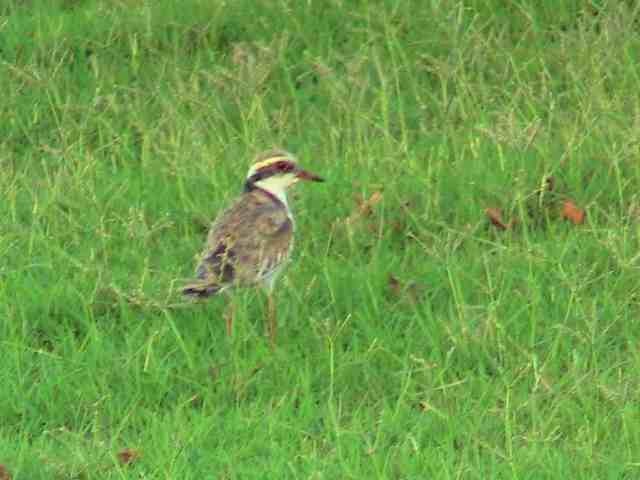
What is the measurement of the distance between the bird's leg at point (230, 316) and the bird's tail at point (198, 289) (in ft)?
0.49

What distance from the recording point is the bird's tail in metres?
8.84

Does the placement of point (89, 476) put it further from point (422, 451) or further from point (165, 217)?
point (165, 217)

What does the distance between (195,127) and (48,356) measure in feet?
9.34

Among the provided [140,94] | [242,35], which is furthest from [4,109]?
[242,35]

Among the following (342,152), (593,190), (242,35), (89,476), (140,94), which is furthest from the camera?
(242,35)

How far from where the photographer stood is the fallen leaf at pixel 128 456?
784 cm

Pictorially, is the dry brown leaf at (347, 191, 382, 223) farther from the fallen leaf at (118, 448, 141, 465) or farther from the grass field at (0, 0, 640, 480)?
the fallen leaf at (118, 448, 141, 465)

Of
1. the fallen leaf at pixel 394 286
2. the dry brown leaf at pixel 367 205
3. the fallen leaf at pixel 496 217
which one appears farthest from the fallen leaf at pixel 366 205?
the fallen leaf at pixel 394 286

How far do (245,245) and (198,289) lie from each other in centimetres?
46

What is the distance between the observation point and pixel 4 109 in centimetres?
1173

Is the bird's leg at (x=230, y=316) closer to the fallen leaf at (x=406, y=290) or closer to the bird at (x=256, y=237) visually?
the bird at (x=256, y=237)

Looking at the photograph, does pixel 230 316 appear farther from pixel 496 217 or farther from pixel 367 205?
pixel 496 217

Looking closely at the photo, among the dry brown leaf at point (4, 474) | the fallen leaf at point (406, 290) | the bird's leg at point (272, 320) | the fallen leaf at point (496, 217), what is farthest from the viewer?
the fallen leaf at point (496, 217)

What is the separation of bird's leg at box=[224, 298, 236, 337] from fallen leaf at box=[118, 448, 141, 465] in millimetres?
1100
